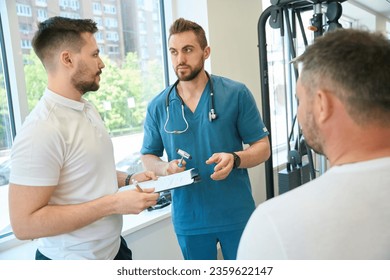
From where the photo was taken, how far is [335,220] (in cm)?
56

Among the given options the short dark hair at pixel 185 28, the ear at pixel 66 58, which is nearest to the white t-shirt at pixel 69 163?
the ear at pixel 66 58

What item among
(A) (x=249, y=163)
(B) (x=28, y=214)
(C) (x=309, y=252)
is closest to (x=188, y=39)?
(A) (x=249, y=163)

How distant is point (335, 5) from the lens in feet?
6.43

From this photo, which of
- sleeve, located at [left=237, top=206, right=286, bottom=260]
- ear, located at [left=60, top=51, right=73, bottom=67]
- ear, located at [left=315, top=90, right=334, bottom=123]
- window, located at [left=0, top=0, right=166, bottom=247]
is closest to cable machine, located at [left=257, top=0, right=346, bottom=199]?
window, located at [left=0, top=0, right=166, bottom=247]

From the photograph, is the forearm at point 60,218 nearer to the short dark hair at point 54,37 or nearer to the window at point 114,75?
the short dark hair at point 54,37

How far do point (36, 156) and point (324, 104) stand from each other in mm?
733

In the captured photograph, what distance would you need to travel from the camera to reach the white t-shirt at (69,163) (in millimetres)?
948

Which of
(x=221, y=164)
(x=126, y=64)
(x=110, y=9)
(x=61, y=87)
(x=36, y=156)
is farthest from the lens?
(x=126, y=64)

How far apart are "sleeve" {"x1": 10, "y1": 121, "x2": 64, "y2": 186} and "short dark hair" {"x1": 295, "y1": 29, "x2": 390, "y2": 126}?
0.70m

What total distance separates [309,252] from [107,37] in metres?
1.84

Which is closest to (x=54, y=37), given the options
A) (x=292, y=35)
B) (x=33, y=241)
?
(x=33, y=241)

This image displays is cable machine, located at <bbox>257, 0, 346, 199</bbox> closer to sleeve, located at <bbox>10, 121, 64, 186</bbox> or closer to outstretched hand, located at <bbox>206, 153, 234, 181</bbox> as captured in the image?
outstretched hand, located at <bbox>206, 153, 234, 181</bbox>

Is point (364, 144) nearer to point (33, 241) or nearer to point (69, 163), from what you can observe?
point (69, 163)

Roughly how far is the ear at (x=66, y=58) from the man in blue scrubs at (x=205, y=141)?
0.50m
